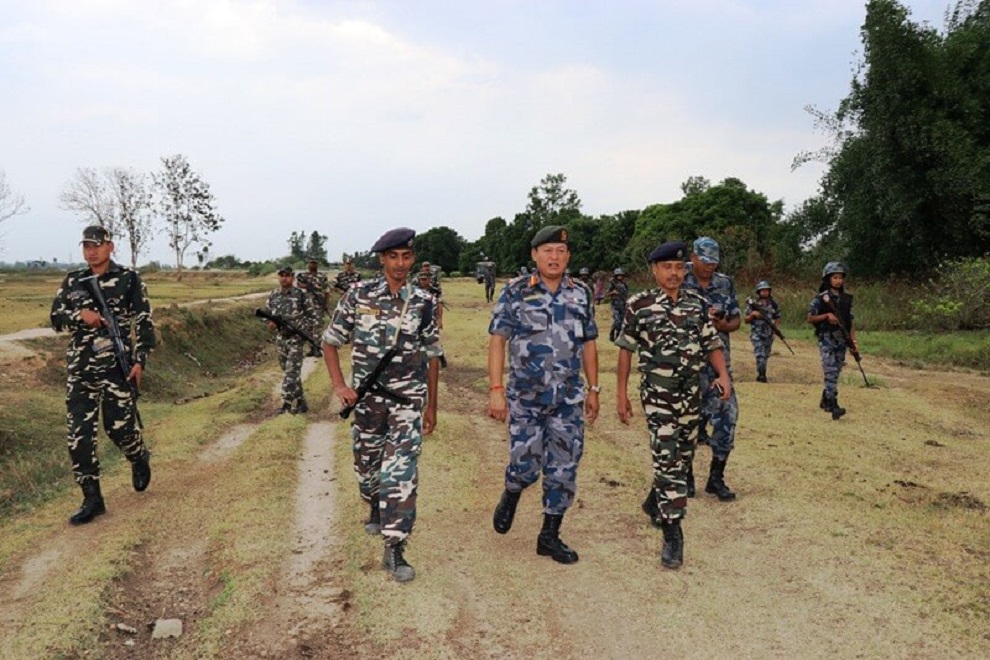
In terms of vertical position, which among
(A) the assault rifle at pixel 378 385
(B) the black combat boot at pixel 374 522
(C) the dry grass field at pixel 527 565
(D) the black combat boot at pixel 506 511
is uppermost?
(A) the assault rifle at pixel 378 385

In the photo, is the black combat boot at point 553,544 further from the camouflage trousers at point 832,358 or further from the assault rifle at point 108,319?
the camouflage trousers at point 832,358

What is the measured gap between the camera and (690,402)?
4.62 meters

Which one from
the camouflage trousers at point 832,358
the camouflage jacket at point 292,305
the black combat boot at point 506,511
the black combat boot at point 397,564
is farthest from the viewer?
the camouflage jacket at point 292,305

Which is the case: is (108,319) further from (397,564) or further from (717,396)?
(717,396)

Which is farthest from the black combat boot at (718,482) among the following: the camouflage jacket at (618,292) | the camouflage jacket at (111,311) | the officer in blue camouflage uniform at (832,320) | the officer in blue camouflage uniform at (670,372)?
the camouflage jacket at (618,292)

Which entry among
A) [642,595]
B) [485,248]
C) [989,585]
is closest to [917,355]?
[989,585]

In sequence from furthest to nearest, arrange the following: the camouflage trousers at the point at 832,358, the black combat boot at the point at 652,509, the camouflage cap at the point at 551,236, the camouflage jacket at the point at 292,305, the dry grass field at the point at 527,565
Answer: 1. the camouflage jacket at the point at 292,305
2. the camouflage trousers at the point at 832,358
3. the black combat boot at the point at 652,509
4. the camouflage cap at the point at 551,236
5. the dry grass field at the point at 527,565

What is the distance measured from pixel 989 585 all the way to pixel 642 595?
215cm

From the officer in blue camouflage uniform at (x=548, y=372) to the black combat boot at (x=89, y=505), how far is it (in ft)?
11.5

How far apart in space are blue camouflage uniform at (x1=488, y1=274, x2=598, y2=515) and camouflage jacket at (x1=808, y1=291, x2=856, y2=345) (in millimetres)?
5547

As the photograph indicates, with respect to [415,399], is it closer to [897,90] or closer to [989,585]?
[989,585]

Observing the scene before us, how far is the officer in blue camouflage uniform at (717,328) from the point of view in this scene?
5.68 meters

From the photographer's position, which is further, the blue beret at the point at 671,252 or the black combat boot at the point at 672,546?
the blue beret at the point at 671,252

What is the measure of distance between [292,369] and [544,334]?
6.10m
